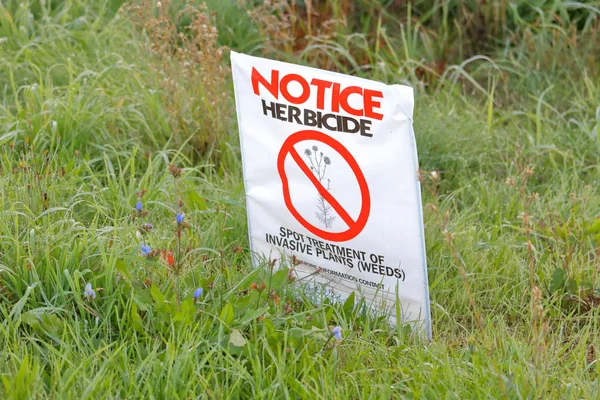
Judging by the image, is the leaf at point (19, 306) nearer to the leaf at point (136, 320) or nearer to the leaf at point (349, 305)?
the leaf at point (136, 320)

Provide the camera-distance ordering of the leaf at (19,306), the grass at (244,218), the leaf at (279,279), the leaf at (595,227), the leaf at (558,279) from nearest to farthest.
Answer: the grass at (244,218), the leaf at (19,306), the leaf at (279,279), the leaf at (558,279), the leaf at (595,227)

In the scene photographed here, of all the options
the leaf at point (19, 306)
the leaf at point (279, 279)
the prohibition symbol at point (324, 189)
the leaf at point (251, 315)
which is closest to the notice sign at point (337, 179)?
the prohibition symbol at point (324, 189)

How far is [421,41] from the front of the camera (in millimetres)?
4953

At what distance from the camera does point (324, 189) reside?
8.41 feet

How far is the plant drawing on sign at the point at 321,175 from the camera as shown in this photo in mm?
2533

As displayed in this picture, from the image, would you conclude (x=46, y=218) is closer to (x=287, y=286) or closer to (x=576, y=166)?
(x=287, y=286)

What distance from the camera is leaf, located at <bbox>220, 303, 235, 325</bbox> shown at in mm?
2283

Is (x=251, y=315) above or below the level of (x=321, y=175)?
below

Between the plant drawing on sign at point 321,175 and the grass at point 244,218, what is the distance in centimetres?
26

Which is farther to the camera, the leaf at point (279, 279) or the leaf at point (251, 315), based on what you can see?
the leaf at point (279, 279)

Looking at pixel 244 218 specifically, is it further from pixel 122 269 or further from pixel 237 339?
pixel 237 339

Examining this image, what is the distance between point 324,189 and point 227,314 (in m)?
0.52

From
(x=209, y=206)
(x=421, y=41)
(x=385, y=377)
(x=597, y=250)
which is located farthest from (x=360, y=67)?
(x=385, y=377)

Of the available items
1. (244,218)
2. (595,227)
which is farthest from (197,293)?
(595,227)
